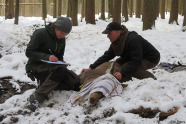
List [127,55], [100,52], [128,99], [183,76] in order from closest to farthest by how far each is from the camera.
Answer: [128,99], [183,76], [127,55], [100,52]

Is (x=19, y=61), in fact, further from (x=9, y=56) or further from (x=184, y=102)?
(x=184, y=102)

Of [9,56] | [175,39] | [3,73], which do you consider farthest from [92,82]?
[175,39]

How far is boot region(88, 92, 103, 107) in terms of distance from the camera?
9.70ft

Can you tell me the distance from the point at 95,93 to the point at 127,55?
1215mm

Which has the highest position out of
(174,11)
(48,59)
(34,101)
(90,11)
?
(174,11)

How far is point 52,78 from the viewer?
3.48 metres

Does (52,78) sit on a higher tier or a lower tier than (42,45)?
lower

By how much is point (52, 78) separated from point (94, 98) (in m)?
0.90

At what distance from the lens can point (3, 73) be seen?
494cm

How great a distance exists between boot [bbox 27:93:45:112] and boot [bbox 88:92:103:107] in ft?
2.95

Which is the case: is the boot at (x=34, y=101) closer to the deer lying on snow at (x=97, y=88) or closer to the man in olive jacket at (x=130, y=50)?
the deer lying on snow at (x=97, y=88)

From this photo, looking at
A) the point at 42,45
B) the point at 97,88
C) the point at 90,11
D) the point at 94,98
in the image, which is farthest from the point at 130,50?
the point at 90,11

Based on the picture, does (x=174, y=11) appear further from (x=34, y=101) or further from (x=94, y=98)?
(x=34, y=101)

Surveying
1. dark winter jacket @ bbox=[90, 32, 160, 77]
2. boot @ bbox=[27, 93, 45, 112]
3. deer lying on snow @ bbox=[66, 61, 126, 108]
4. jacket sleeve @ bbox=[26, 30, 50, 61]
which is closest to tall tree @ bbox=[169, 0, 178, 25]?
dark winter jacket @ bbox=[90, 32, 160, 77]
